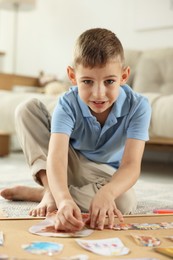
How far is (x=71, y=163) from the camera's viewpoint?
1.39m

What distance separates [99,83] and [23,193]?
553 mm

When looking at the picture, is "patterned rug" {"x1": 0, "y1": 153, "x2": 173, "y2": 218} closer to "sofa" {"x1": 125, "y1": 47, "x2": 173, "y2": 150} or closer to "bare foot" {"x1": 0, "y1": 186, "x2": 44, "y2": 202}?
"bare foot" {"x1": 0, "y1": 186, "x2": 44, "y2": 202}

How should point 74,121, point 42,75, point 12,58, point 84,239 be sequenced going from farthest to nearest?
point 12,58, point 42,75, point 74,121, point 84,239

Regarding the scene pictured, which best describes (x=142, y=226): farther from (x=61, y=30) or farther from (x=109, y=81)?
(x=61, y=30)

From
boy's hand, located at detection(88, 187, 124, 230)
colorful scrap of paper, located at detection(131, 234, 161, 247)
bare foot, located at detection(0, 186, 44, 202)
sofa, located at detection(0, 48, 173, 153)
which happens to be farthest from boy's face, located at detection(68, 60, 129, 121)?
sofa, located at detection(0, 48, 173, 153)

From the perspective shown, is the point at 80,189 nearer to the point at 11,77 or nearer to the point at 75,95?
the point at 75,95

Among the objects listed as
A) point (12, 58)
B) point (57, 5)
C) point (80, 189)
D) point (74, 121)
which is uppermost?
point (57, 5)

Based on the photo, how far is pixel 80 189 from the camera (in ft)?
4.42

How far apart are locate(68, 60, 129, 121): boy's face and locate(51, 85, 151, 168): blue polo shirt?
0.12m

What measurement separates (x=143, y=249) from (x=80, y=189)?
0.52m

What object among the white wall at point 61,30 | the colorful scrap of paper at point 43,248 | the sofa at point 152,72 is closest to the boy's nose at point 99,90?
the colorful scrap of paper at point 43,248

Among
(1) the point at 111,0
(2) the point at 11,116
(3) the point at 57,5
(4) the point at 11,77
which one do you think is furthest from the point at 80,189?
(3) the point at 57,5

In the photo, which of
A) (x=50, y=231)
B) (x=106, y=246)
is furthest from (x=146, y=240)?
(x=50, y=231)

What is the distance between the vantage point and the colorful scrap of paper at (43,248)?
80 cm
